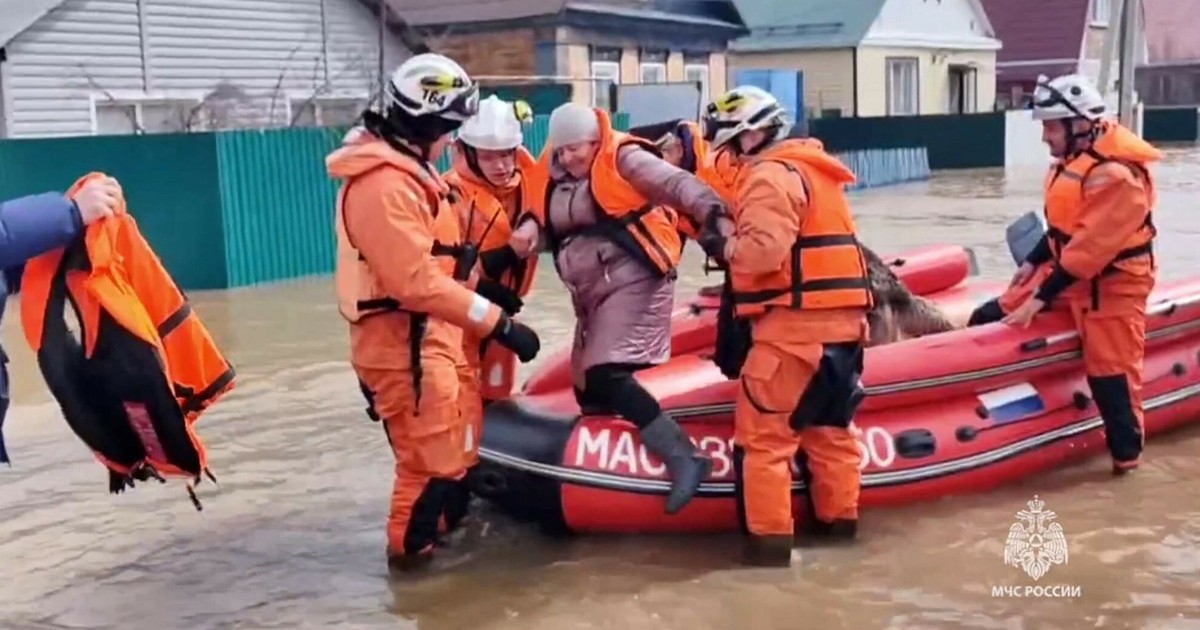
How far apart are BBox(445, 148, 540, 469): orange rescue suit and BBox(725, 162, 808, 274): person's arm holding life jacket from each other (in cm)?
87

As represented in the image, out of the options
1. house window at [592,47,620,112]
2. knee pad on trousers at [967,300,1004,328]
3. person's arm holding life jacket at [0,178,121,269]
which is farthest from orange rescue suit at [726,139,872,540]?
house window at [592,47,620,112]

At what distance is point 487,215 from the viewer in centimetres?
544

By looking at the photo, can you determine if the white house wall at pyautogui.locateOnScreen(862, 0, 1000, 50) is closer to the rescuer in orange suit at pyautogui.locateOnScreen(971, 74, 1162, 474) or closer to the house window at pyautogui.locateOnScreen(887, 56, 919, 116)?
the house window at pyautogui.locateOnScreen(887, 56, 919, 116)

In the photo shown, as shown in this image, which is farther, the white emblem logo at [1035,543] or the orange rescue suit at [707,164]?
the orange rescue suit at [707,164]

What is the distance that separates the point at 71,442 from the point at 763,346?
13.0 ft

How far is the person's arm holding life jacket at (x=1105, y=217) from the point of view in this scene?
5867 mm

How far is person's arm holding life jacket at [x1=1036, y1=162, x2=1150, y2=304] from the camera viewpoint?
5.87m

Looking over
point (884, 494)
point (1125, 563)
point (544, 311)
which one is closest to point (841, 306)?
point (884, 494)

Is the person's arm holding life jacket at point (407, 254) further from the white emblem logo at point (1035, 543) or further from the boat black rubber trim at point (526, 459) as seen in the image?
the white emblem logo at point (1035, 543)

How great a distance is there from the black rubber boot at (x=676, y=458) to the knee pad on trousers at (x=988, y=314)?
1.98 metres

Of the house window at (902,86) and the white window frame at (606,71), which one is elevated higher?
the white window frame at (606,71)

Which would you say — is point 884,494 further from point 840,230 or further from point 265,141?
point 265,141

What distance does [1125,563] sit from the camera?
5113 mm

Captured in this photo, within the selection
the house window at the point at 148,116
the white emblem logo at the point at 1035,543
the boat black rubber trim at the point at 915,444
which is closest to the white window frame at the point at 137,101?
the house window at the point at 148,116
